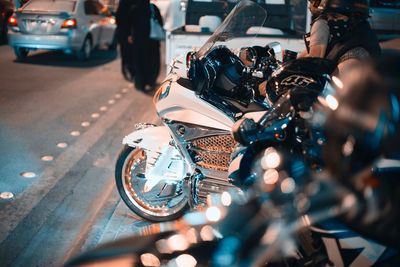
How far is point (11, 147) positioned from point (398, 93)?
544 centimetres

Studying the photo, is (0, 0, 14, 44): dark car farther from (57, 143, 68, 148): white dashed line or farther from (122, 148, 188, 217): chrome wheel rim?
(122, 148, 188, 217): chrome wheel rim

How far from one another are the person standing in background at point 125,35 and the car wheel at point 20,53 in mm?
3311

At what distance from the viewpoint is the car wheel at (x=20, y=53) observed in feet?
40.0

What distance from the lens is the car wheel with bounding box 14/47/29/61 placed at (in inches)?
480

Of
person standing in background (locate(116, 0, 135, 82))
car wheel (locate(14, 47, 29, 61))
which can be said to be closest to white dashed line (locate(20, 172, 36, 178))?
person standing in background (locate(116, 0, 135, 82))

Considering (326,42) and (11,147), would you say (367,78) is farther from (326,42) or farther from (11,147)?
(11,147)

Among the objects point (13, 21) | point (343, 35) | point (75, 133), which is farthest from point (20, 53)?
point (343, 35)

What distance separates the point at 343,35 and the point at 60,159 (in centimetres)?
348

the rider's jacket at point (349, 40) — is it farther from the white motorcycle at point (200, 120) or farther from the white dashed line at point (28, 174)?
the white dashed line at point (28, 174)

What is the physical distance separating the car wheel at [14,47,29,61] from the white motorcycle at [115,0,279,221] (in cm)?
913

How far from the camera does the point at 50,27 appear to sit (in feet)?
38.2

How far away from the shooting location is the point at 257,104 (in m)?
3.75

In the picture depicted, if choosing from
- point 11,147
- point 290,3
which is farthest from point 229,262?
point 290,3

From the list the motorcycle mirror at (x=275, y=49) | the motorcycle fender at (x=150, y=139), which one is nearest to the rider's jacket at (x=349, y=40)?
the motorcycle mirror at (x=275, y=49)
